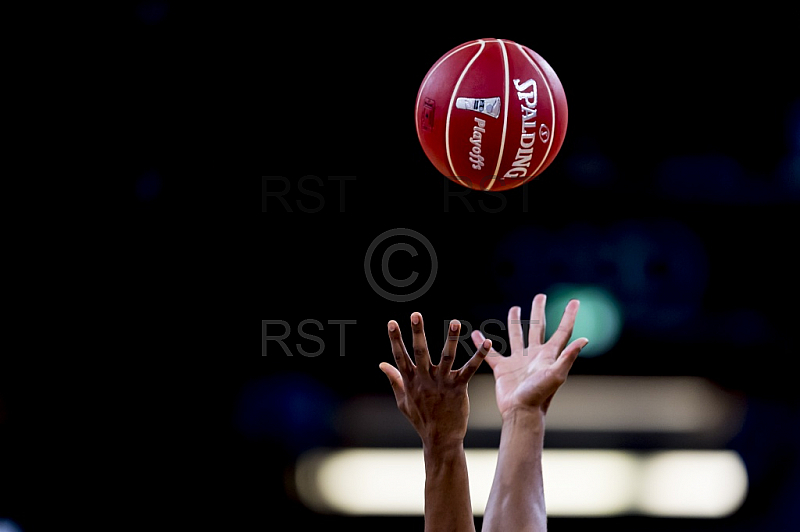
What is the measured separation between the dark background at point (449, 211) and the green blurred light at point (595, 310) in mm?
73

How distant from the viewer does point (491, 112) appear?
9.61ft

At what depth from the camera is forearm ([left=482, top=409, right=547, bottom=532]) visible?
2068mm

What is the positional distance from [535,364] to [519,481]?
1.44 feet

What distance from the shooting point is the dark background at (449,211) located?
17.9 feet

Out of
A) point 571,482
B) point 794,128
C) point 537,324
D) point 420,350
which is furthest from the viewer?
point 794,128

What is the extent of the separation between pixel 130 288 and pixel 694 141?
3.91 m

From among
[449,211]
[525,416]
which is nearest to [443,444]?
[525,416]

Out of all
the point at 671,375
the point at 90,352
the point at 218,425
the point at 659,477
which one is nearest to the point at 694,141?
the point at 671,375

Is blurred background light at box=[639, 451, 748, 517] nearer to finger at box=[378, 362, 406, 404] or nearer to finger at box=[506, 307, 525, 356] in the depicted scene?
finger at box=[506, 307, 525, 356]

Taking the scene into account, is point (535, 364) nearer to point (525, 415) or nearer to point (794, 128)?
point (525, 415)

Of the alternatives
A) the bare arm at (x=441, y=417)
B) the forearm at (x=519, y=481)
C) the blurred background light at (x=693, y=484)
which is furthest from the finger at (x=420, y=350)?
the blurred background light at (x=693, y=484)

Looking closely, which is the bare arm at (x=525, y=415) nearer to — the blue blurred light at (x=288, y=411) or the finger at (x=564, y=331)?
the finger at (x=564, y=331)

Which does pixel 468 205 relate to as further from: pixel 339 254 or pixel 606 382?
pixel 606 382

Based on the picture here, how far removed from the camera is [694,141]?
592 centimetres
